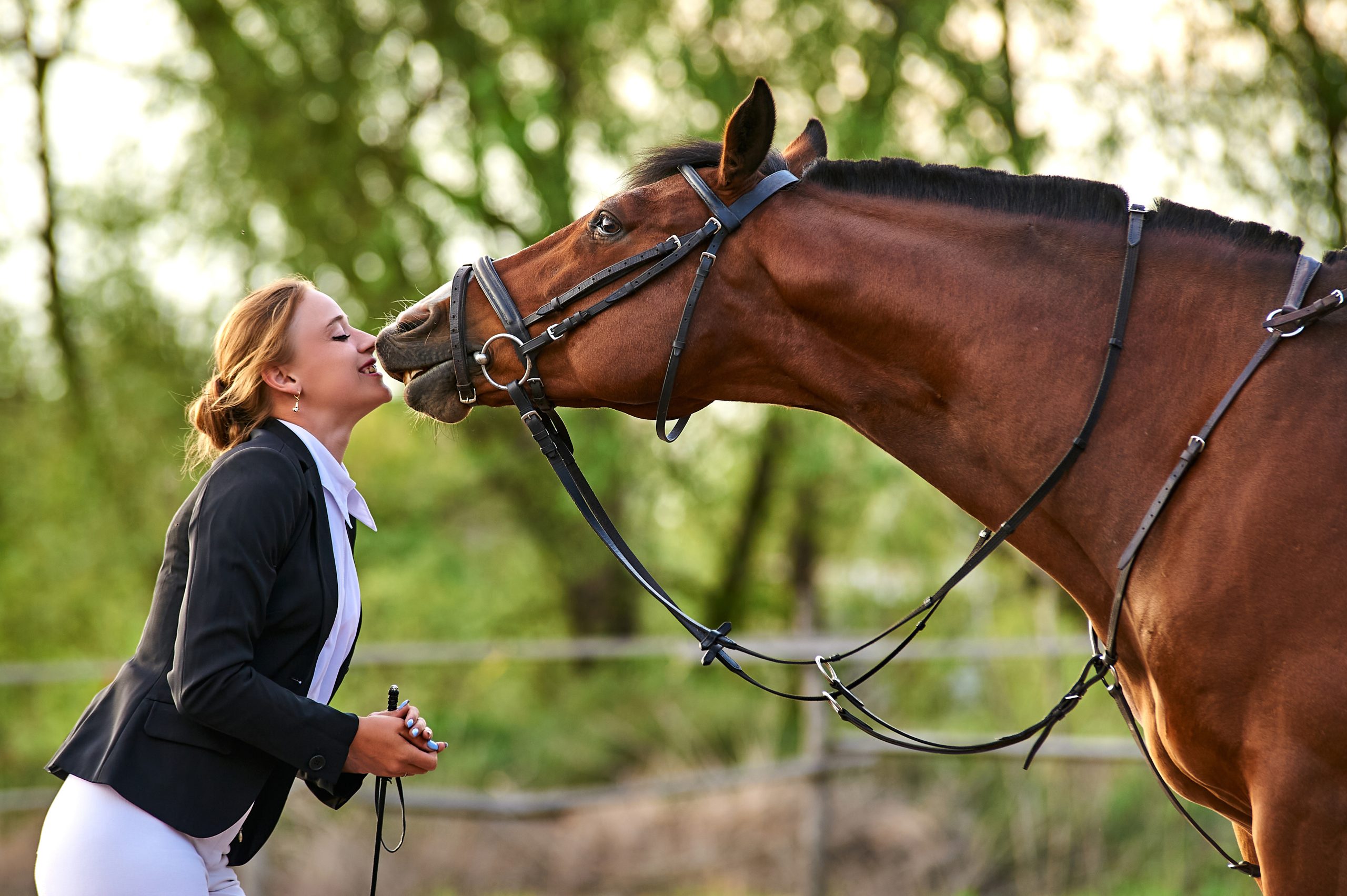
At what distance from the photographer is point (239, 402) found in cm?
244

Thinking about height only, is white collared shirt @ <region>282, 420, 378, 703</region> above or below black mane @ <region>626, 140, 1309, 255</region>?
below

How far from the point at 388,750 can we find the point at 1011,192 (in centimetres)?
183

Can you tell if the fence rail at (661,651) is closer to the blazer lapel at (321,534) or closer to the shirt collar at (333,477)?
the shirt collar at (333,477)

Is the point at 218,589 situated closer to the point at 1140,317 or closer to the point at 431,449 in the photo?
the point at 1140,317

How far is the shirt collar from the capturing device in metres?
2.38

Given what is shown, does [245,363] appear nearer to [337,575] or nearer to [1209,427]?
[337,575]

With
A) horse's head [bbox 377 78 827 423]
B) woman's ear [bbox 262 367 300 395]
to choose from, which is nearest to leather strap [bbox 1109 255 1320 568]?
horse's head [bbox 377 78 827 423]

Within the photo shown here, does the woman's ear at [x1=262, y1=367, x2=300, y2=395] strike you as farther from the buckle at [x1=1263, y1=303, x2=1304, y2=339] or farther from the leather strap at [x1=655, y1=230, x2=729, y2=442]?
the buckle at [x1=1263, y1=303, x2=1304, y2=339]

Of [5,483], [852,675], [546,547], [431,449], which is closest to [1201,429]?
[852,675]

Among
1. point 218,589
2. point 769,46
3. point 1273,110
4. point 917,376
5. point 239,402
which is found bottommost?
point 218,589

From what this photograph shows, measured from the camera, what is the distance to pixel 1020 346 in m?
2.34

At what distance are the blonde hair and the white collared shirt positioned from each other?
0.11 meters

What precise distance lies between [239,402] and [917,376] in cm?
154

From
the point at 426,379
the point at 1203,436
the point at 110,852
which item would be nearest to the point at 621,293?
the point at 426,379
